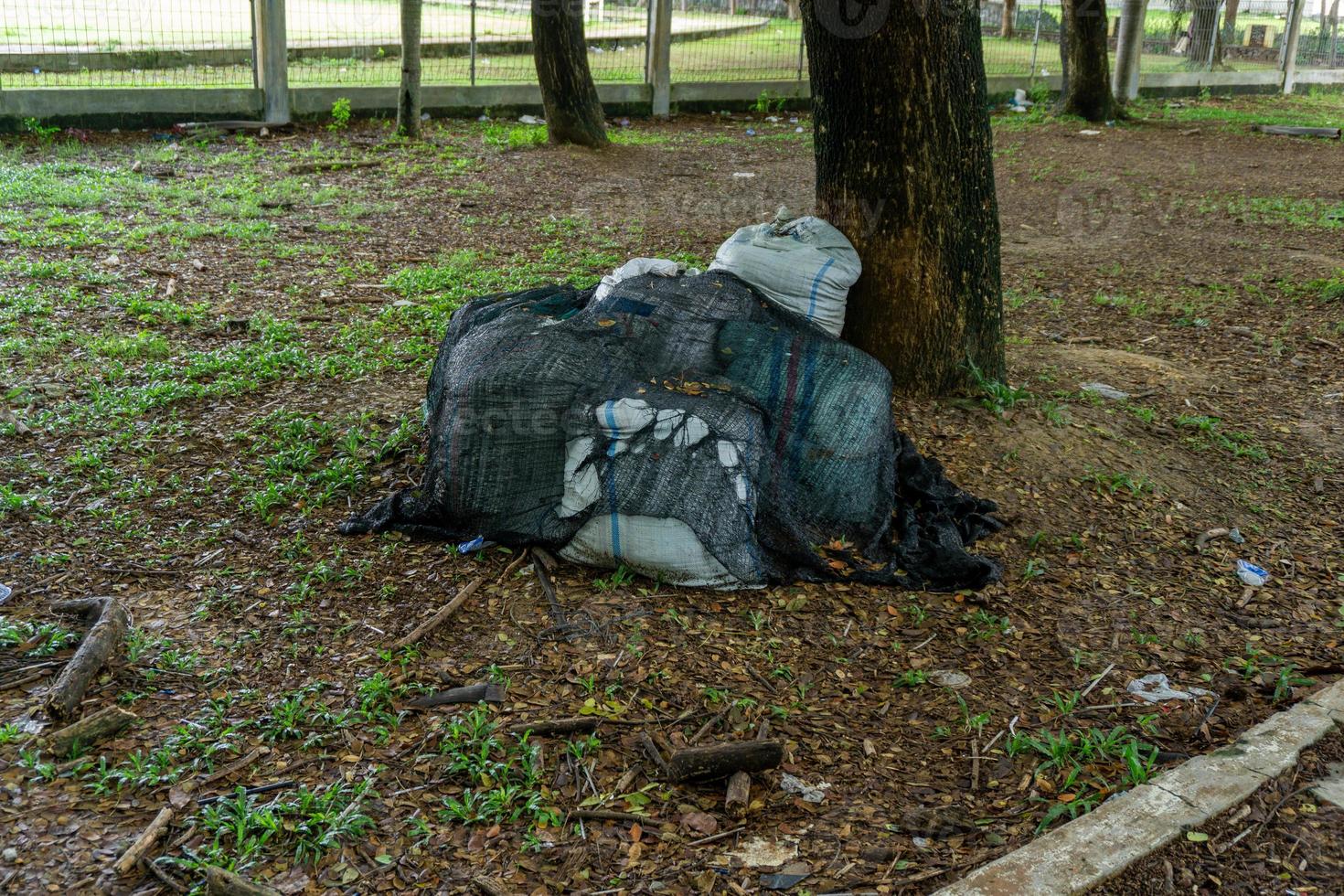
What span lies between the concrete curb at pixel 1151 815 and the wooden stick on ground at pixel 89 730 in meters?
2.04

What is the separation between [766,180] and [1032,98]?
844 cm

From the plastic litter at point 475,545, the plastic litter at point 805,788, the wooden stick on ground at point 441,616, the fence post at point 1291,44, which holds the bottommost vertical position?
the plastic litter at point 805,788

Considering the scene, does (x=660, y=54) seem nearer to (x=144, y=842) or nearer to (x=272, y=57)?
(x=272, y=57)

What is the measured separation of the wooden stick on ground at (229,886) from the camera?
2391 mm

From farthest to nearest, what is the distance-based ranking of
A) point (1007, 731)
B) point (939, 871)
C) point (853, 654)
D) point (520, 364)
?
point (520, 364), point (853, 654), point (1007, 731), point (939, 871)

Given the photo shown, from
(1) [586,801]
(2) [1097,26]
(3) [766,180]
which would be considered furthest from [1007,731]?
(2) [1097,26]

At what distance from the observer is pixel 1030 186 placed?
10906 millimetres

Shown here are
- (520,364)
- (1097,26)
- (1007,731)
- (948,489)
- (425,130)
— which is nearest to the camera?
(1007,731)

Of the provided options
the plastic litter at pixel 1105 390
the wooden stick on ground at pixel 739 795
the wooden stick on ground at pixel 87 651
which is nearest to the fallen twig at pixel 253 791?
the wooden stick on ground at pixel 87 651

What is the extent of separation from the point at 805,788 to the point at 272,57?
1165cm

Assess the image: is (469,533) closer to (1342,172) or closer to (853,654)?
(853,654)

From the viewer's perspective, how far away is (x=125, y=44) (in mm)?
12000

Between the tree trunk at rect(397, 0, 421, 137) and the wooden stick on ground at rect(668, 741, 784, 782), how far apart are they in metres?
10.1

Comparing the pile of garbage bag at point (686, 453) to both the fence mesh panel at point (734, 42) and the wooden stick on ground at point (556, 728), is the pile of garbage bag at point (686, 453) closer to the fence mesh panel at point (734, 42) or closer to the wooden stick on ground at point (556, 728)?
the wooden stick on ground at point (556, 728)
